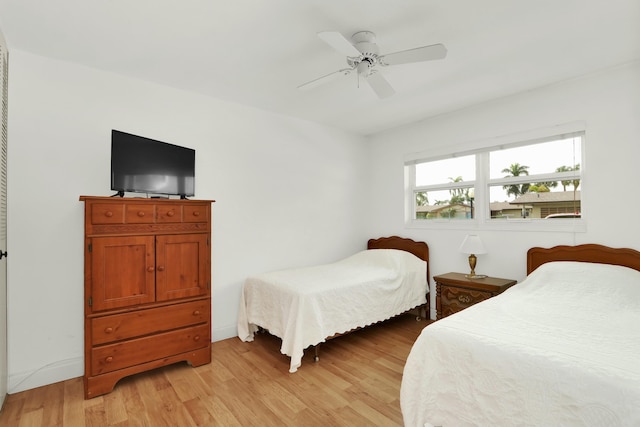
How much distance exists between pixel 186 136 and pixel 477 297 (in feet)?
10.5

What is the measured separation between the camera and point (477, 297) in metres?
3.01

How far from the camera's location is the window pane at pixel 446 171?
3.66 m

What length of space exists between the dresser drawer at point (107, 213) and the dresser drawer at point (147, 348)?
877 mm

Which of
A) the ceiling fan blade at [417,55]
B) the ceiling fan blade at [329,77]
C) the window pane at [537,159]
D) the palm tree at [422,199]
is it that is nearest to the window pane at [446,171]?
the palm tree at [422,199]

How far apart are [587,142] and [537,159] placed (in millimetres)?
421

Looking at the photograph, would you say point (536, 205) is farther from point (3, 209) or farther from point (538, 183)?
point (3, 209)

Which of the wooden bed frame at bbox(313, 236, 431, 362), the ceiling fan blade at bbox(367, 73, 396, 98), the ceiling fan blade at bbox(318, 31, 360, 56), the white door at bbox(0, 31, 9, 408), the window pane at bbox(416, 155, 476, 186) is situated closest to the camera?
the ceiling fan blade at bbox(318, 31, 360, 56)

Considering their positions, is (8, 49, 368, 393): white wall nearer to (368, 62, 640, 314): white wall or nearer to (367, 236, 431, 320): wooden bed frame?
(367, 236, 431, 320): wooden bed frame

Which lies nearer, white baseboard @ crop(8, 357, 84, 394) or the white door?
the white door

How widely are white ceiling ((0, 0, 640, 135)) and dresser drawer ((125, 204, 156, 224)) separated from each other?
1.16 metres

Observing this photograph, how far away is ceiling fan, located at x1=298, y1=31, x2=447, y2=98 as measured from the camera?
1.87 m

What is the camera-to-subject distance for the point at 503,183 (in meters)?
3.38

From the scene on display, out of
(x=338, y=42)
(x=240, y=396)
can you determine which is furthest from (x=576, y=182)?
(x=240, y=396)

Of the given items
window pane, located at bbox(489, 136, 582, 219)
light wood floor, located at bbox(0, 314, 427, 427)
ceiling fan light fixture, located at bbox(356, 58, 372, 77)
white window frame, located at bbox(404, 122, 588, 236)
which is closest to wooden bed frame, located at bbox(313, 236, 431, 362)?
white window frame, located at bbox(404, 122, 588, 236)
